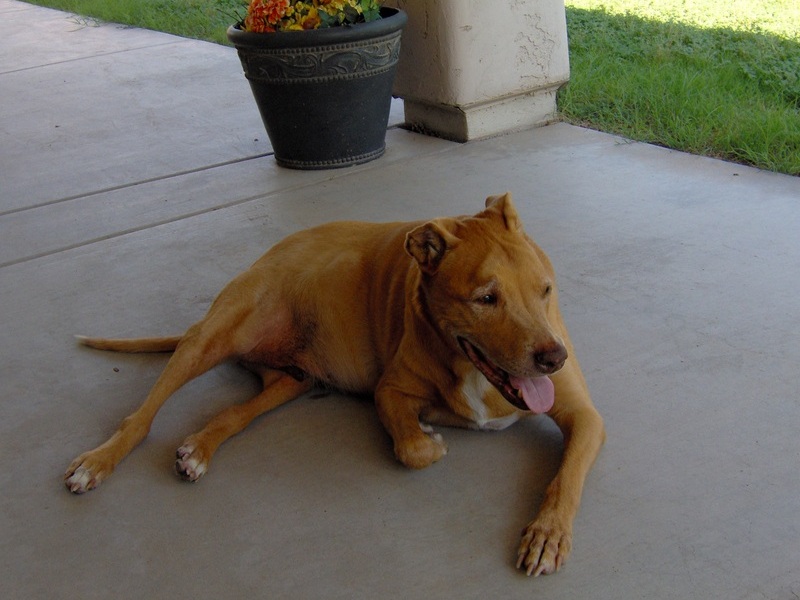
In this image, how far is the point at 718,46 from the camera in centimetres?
751

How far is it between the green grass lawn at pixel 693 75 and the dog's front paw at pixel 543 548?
3.47 m

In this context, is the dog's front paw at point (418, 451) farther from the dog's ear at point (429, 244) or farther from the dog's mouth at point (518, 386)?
the dog's ear at point (429, 244)

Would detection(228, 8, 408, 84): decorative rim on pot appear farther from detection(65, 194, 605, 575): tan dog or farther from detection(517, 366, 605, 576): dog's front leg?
detection(517, 366, 605, 576): dog's front leg

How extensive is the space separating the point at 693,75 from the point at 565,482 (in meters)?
4.90

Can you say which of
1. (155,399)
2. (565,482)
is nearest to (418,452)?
(565,482)

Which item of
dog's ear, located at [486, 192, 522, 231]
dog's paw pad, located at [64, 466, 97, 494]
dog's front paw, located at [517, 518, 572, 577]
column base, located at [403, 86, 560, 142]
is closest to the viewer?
dog's front paw, located at [517, 518, 572, 577]

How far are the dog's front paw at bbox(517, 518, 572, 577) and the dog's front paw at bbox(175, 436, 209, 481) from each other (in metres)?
1.16

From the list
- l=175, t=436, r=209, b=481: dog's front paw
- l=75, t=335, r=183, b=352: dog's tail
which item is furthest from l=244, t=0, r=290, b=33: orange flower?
l=175, t=436, r=209, b=481: dog's front paw

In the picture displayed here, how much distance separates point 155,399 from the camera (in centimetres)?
337

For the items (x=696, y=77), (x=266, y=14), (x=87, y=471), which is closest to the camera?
(x=87, y=471)

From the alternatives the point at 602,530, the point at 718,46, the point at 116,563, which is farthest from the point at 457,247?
the point at 718,46

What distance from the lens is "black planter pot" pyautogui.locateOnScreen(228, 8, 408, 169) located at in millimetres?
5809

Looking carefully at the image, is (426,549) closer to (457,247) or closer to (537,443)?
(537,443)

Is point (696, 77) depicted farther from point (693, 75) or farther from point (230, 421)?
point (230, 421)
